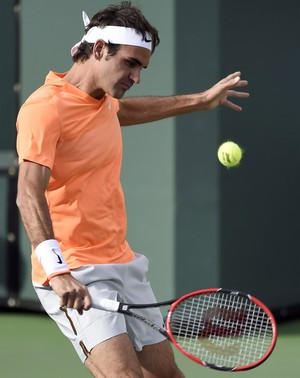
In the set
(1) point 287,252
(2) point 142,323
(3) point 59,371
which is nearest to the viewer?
(2) point 142,323

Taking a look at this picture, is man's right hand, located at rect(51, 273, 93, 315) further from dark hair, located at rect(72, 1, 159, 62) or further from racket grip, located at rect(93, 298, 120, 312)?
dark hair, located at rect(72, 1, 159, 62)

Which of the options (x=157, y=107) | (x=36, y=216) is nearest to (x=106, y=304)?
(x=36, y=216)

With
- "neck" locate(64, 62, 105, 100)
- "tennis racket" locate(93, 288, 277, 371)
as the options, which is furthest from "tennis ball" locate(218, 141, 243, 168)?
"neck" locate(64, 62, 105, 100)

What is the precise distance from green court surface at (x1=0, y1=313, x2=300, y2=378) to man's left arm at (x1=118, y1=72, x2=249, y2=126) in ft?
→ 5.37

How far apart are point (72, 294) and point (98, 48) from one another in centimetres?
89

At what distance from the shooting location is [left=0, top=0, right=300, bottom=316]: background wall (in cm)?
602

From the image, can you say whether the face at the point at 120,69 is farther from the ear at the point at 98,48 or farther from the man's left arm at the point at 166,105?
the man's left arm at the point at 166,105

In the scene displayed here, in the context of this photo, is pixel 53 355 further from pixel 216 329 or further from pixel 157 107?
pixel 216 329

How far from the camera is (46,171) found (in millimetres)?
3299

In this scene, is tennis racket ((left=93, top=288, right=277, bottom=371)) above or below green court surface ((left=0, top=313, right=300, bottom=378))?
above

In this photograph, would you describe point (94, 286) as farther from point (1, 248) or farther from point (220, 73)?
point (1, 248)

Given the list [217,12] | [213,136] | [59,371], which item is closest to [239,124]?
[213,136]

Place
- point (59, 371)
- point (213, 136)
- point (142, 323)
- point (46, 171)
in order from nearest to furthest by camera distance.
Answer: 1. point (46, 171)
2. point (142, 323)
3. point (59, 371)
4. point (213, 136)

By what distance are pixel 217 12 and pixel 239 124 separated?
0.65 meters
